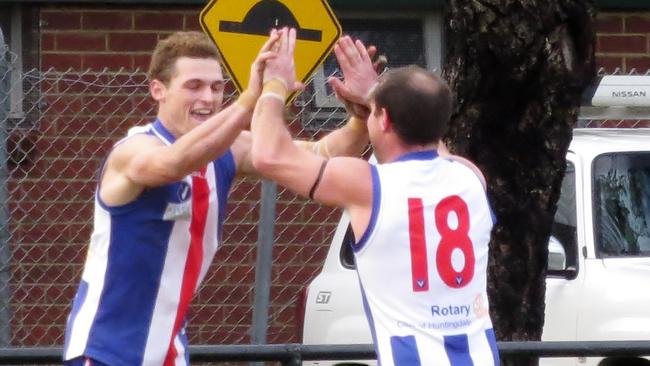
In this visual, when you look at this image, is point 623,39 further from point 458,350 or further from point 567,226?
point 458,350

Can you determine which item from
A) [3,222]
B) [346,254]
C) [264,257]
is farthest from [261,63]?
[346,254]

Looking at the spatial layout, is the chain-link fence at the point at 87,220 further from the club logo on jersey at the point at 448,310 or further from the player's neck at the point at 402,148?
the club logo on jersey at the point at 448,310

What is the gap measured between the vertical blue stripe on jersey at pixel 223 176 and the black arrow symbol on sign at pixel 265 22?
5.23ft

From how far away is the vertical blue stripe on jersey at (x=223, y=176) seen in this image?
4648 millimetres

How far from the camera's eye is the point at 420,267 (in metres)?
4.08

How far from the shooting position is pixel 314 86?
862cm

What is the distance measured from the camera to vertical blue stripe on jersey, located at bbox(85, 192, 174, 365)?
4.43 metres

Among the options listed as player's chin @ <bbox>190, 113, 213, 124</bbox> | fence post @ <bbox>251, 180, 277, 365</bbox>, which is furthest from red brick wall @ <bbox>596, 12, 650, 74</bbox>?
player's chin @ <bbox>190, 113, 213, 124</bbox>

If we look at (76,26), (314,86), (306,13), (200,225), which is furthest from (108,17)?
(200,225)

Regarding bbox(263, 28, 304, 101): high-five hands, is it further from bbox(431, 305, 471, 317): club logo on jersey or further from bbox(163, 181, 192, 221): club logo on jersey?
bbox(431, 305, 471, 317): club logo on jersey

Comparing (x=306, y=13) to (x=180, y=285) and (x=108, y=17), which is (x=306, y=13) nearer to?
(x=180, y=285)

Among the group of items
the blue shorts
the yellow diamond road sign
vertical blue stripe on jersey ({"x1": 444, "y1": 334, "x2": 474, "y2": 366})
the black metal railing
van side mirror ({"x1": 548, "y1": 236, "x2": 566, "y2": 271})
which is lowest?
the black metal railing

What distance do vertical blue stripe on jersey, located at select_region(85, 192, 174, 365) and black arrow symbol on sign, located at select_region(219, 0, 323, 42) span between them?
75.6 inches

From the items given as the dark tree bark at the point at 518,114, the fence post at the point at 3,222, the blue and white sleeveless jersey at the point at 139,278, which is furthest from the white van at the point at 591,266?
the blue and white sleeveless jersey at the point at 139,278
